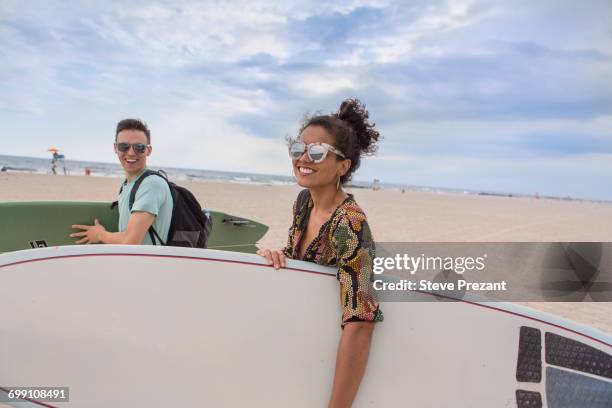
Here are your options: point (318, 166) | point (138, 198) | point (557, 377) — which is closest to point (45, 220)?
point (138, 198)

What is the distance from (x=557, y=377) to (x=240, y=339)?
1359 millimetres

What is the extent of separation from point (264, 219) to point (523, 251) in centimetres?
545

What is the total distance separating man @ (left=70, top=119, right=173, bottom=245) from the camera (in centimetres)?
231

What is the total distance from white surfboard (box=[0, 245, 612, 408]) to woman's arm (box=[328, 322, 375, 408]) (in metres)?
0.17

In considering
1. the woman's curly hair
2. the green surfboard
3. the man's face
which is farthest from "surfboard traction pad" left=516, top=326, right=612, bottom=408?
the green surfboard

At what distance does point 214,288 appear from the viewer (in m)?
1.90

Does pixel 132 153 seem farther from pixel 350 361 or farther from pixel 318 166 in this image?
pixel 350 361

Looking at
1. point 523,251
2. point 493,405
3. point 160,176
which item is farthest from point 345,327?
point 523,251

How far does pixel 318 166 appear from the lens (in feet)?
5.91

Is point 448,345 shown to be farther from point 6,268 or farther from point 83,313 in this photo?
point 6,268

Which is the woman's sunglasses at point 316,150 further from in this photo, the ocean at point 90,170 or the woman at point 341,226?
the ocean at point 90,170

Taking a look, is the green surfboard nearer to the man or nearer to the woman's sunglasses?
the man

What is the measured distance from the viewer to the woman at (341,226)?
164 cm

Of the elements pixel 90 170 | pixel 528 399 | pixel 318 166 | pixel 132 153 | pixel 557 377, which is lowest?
pixel 528 399
